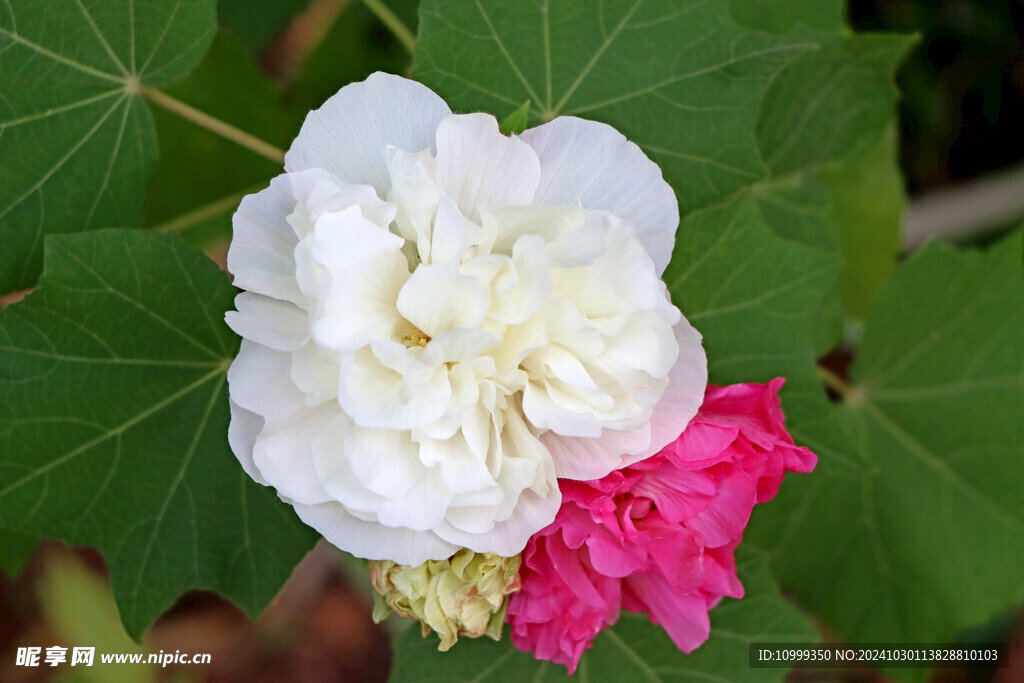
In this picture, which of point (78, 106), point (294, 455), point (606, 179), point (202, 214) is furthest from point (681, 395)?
point (202, 214)

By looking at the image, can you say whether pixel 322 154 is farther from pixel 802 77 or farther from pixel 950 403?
pixel 950 403

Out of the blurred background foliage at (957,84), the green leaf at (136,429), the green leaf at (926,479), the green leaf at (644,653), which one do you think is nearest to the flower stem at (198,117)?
the green leaf at (136,429)

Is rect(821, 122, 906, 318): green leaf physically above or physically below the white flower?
below

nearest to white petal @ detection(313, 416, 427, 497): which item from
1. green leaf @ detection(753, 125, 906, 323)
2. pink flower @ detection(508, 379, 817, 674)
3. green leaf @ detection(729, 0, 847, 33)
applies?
pink flower @ detection(508, 379, 817, 674)

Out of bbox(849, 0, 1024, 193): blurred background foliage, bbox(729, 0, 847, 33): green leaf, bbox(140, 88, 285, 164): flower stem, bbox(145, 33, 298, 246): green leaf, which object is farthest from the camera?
bbox(849, 0, 1024, 193): blurred background foliage

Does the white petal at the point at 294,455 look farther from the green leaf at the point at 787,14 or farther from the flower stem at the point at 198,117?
the green leaf at the point at 787,14

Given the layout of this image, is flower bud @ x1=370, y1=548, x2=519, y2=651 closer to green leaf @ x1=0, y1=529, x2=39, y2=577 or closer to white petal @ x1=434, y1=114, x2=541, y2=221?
white petal @ x1=434, y1=114, x2=541, y2=221
